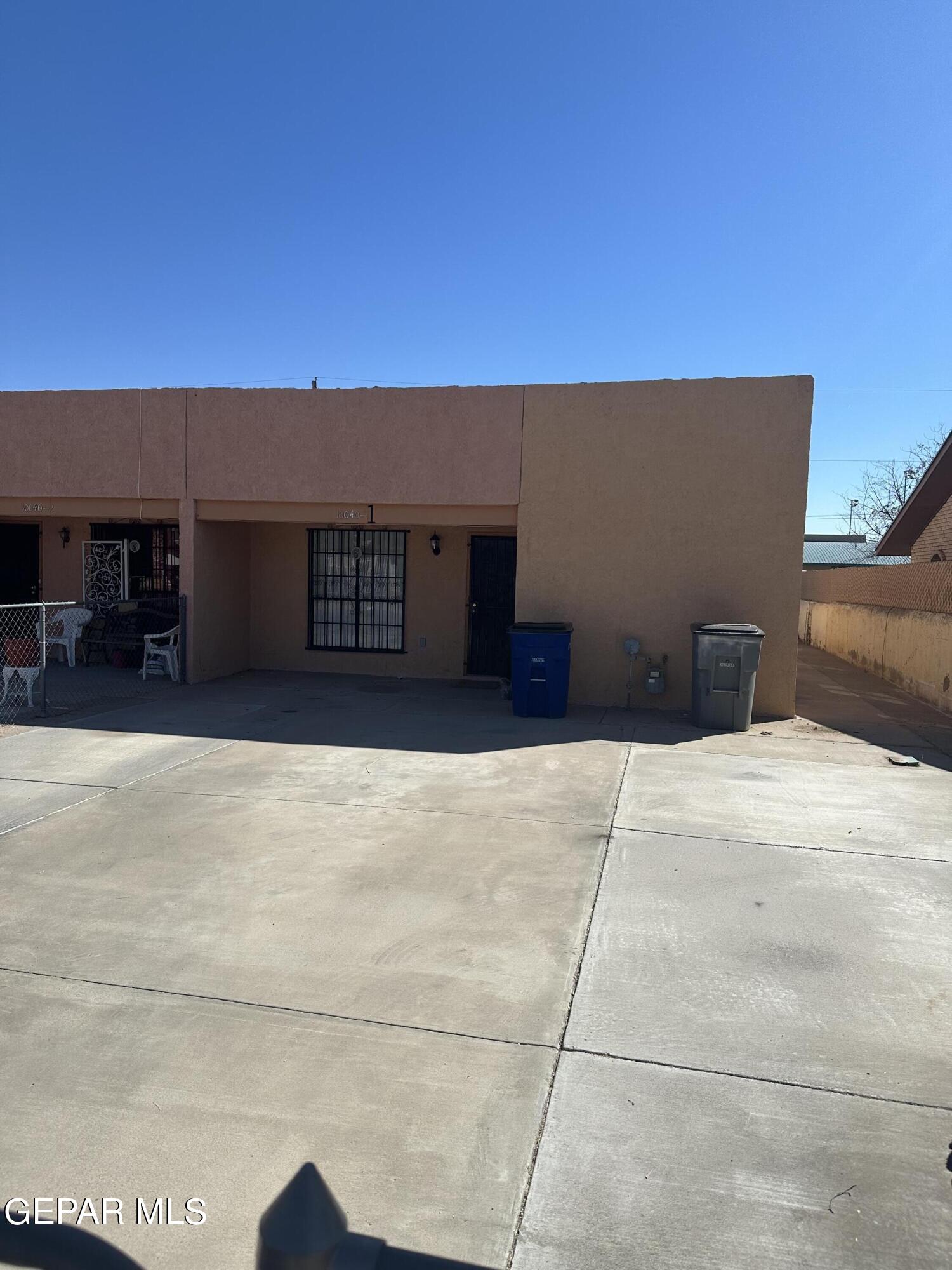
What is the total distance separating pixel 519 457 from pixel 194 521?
4.68 meters

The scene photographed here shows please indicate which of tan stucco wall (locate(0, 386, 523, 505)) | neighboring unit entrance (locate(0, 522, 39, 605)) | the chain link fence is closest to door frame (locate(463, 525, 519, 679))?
tan stucco wall (locate(0, 386, 523, 505))

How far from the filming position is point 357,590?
557 inches

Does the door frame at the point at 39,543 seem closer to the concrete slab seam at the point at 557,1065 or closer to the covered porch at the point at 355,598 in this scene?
the covered porch at the point at 355,598

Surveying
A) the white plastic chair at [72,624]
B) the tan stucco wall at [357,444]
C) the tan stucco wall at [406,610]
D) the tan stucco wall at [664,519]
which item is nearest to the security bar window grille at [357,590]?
the tan stucco wall at [406,610]

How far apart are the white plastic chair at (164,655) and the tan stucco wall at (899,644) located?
1094 centimetres

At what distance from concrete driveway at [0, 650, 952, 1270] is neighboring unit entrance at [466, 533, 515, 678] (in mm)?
5972

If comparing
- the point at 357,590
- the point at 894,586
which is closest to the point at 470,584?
the point at 357,590

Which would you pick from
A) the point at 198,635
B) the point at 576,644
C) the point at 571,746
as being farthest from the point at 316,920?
the point at 198,635

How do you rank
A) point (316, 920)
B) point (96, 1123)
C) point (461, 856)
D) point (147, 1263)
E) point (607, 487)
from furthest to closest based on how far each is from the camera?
point (607, 487), point (461, 856), point (316, 920), point (96, 1123), point (147, 1263)

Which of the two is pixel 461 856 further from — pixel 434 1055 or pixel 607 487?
pixel 607 487

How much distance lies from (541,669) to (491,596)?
3219 millimetres

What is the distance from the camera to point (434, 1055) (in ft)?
11.5

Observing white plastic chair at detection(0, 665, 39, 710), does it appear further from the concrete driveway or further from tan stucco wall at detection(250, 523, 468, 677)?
tan stucco wall at detection(250, 523, 468, 677)

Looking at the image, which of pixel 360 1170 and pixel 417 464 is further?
pixel 417 464
